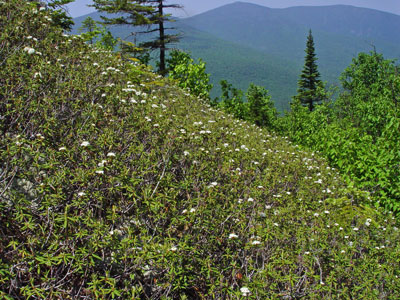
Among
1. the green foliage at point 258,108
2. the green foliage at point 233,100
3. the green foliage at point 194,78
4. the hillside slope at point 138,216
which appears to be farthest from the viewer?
the green foliage at point 258,108

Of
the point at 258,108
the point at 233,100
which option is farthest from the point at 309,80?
the point at 233,100

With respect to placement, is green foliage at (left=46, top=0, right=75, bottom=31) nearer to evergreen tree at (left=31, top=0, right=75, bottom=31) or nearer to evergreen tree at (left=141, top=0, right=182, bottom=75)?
evergreen tree at (left=31, top=0, right=75, bottom=31)

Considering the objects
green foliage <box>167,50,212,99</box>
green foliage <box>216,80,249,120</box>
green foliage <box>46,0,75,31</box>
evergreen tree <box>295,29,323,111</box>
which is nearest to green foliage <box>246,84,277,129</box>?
green foliage <box>216,80,249,120</box>

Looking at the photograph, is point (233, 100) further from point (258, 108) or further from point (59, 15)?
point (59, 15)

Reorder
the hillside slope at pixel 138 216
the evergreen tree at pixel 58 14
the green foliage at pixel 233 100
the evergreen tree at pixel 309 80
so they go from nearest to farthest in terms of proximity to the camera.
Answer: the hillside slope at pixel 138 216
the evergreen tree at pixel 58 14
the green foliage at pixel 233 100
the evergreen tree at pixel 309 80

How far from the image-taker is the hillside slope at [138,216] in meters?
2.07

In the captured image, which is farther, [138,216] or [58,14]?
[58,14]

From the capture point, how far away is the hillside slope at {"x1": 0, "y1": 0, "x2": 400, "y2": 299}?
6.79ft

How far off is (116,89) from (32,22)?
258cm

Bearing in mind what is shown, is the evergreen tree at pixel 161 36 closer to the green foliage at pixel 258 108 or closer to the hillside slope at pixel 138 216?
the green foliage at pixel 258 108

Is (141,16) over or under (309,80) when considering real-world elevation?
over

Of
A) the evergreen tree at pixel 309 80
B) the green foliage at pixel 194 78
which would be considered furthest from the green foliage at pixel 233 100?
the evergreen tree at pixel 309 80

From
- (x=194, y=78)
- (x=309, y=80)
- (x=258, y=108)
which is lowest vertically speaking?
(x=258, y=108)

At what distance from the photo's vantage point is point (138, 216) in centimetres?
259
